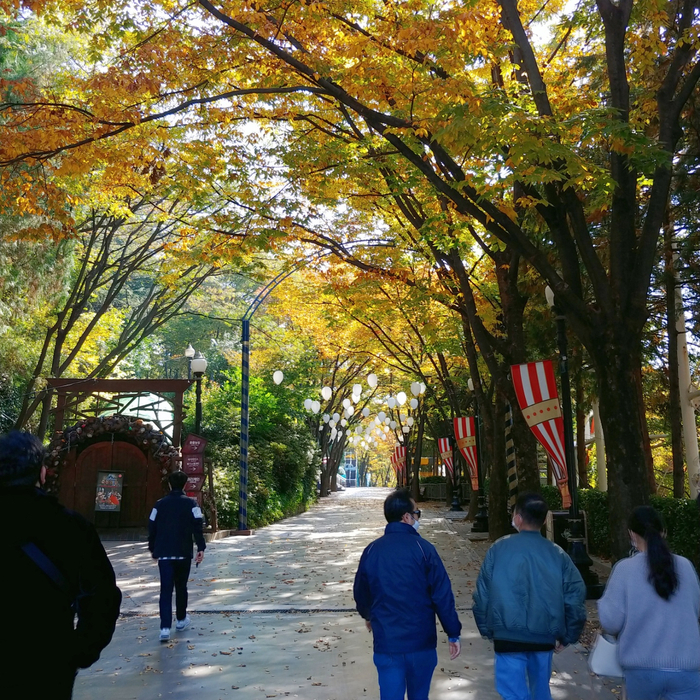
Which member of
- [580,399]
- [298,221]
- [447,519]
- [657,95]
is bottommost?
[447,519]

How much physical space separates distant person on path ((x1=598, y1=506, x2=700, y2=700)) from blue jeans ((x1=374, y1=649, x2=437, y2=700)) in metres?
1.07

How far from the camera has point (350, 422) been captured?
1813 inches

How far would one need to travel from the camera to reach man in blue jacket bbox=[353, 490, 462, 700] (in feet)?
13.8

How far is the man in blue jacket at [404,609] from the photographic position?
4191 millimetres

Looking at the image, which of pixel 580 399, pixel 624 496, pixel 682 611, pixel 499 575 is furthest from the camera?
pixel 580 399

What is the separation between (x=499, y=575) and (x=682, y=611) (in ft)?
3.16

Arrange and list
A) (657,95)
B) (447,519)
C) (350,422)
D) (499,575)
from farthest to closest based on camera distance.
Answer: (350,422) → (447,519) → (657,95) → (499,575)

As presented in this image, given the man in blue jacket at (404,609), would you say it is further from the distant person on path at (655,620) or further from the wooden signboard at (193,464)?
the wooden signboard at (193,464)

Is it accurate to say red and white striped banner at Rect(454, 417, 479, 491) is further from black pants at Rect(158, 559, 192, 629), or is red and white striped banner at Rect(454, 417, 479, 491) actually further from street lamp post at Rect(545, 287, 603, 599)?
black pants at Rect(158, 559, 192, 629)

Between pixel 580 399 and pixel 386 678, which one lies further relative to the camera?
pixel 580 399

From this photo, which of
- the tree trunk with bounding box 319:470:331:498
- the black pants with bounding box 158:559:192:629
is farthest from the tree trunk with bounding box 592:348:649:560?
the tree trunk with bounding box 319:470:331:498

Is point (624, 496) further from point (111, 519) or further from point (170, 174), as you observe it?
point (111, 519)

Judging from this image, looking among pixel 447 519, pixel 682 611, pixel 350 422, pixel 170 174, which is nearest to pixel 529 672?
pixel 682 611

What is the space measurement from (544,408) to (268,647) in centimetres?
533
